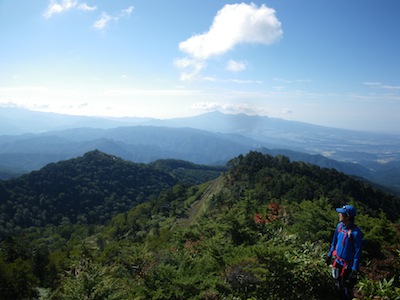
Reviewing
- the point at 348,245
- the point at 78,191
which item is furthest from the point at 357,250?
the point at 78,191

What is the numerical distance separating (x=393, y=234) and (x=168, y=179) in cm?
18315

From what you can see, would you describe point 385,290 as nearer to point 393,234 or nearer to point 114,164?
point 393,234

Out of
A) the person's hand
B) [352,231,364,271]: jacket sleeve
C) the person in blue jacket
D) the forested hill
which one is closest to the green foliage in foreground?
the person's hand

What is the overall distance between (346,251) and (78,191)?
15471 centimetres

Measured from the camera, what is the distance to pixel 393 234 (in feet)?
40.1

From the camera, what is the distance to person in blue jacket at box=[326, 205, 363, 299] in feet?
23.1

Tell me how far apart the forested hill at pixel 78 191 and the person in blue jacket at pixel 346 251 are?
123 m

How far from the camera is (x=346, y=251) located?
7199mm

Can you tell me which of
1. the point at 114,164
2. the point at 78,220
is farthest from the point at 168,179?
the point at 78,220

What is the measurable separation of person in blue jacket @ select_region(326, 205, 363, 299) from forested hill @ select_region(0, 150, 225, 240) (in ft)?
404

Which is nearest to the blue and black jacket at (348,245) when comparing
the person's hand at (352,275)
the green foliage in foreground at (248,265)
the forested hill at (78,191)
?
the person's hand at (352,275)

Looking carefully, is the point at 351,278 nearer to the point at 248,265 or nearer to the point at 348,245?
the point at 348,245

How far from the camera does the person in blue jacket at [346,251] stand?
704 cm

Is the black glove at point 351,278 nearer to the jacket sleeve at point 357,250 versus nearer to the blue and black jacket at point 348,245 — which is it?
the blue and black jacket at point 348,245
